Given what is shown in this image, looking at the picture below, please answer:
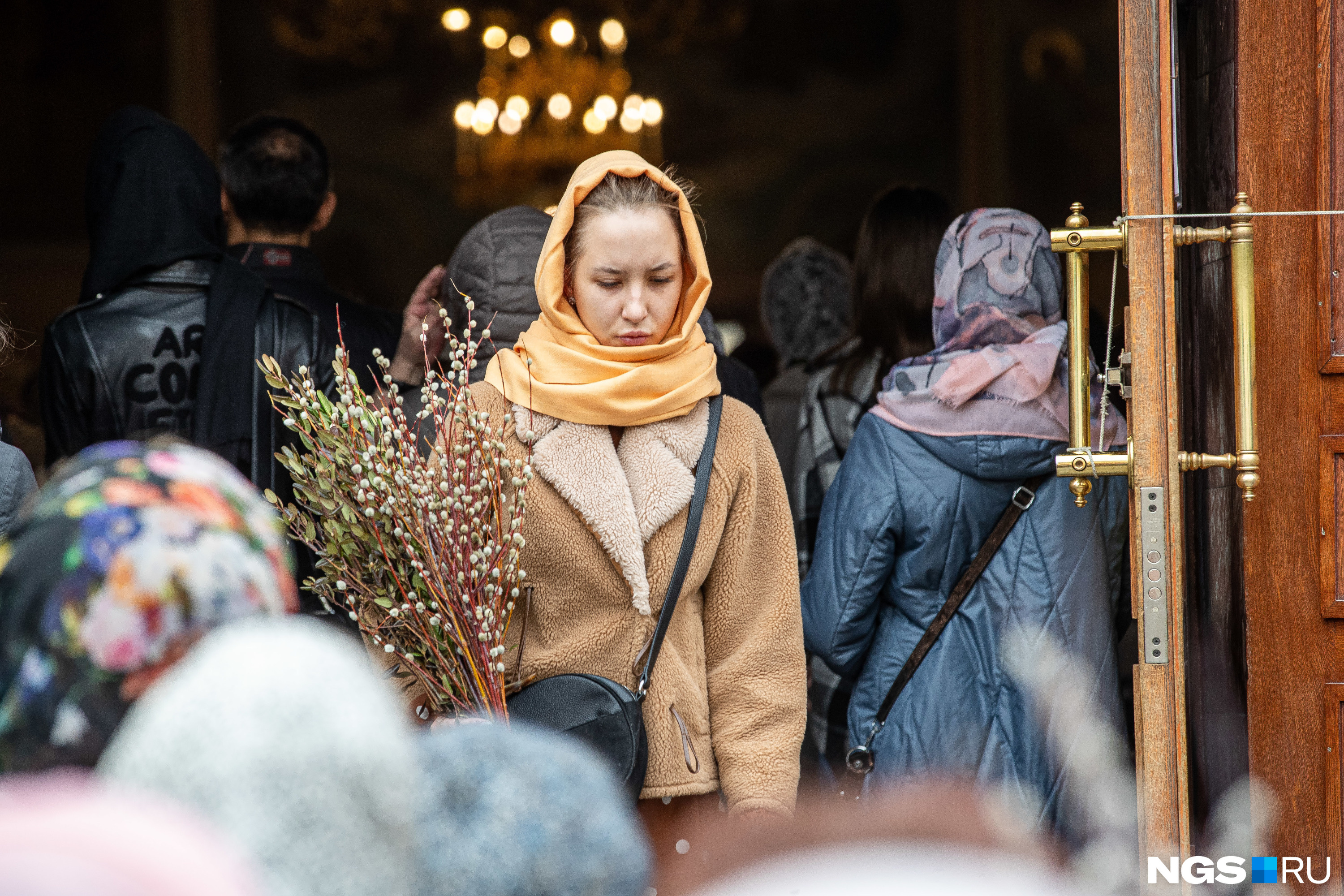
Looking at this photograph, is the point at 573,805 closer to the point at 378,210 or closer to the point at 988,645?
the point at 988,645

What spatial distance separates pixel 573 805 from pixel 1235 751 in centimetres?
219

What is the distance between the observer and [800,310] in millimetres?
4441

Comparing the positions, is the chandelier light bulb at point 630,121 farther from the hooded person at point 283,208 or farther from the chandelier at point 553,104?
the hooded person at point 283,208

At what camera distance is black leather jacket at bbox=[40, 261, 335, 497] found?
2787mm

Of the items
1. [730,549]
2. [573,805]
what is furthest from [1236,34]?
[573,805]

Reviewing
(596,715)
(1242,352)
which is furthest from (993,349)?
(596,715)

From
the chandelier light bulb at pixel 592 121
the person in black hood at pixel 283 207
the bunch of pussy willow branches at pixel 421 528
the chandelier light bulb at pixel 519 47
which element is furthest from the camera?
the chandelier light bulb at pixel 519 47

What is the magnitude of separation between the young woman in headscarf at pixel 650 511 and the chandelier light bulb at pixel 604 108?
675cm

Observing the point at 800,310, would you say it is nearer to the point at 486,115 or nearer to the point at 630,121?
the point at 630,121

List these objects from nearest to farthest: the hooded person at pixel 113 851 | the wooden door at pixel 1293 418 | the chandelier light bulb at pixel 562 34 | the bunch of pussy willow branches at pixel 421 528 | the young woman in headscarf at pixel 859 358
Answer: the hooded person at pixel 113 851
the bunch of pussy willow branches at pixel 421 528
the wooden door at pixel 1293 418
the young woman in headscarf at pixel 859 358
the chandelier light bulb at pixel 562 34

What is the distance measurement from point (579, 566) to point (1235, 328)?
1.21 meters

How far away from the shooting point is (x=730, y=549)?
2047 mm

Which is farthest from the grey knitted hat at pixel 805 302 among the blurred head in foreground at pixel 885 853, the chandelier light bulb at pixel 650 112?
the chandelier light bulb at pixel 650 112

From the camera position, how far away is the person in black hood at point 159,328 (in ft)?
9.17
